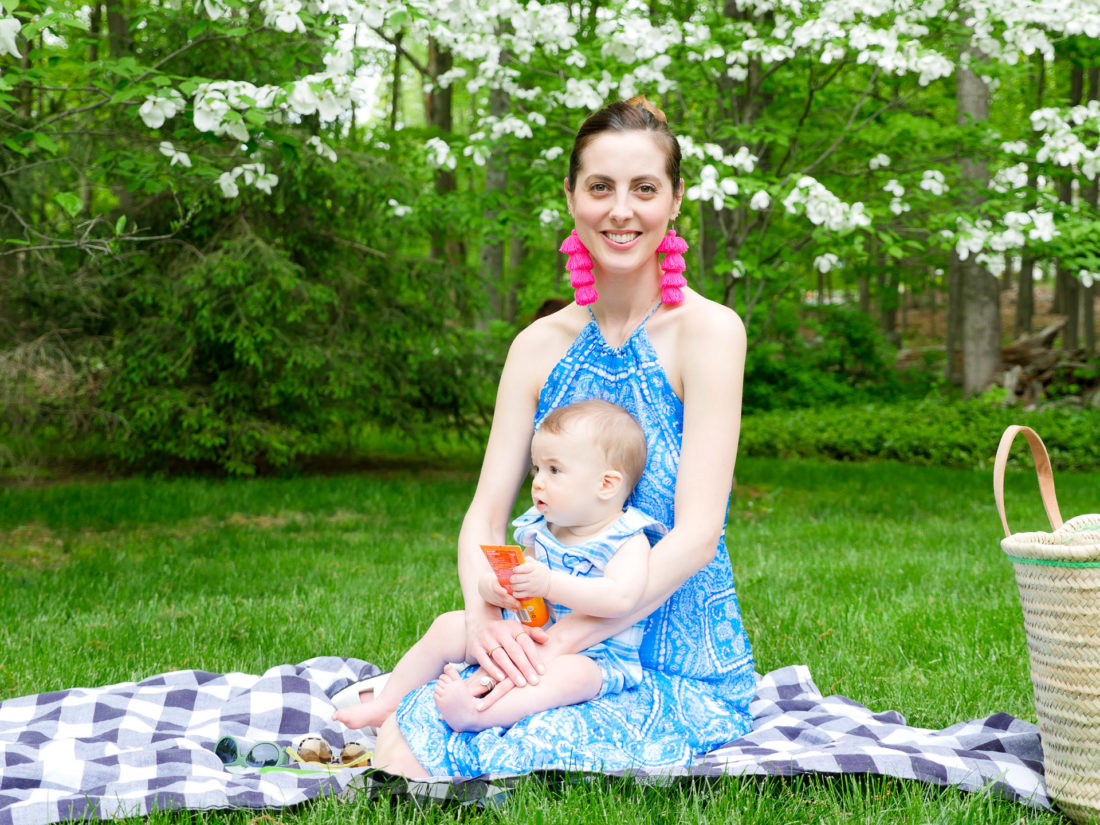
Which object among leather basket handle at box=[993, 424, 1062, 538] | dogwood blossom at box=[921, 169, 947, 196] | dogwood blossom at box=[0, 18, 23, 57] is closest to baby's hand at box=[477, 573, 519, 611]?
leather basket handle at box=[993, 424, 1062, 538]

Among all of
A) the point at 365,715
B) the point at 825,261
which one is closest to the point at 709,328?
the point at 365,715

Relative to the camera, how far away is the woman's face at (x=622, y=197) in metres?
2.68

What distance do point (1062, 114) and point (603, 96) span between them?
2877 mm

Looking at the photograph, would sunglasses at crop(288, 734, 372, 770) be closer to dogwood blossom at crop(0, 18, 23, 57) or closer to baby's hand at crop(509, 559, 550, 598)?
baby's hand at crop(509, 559, 550, 598)

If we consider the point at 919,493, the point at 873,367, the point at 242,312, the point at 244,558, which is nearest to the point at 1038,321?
the point at 873,367

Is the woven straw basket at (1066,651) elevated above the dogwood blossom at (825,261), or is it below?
below

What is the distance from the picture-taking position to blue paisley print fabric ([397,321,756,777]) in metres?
2.46

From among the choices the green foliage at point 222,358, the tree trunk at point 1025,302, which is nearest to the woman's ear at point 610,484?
the green foliage at point 222,358

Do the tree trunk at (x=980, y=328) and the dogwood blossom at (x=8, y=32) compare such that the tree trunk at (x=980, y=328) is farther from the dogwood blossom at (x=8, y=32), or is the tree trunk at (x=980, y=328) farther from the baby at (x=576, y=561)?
the dogwood blossom at (x=8, y=32)

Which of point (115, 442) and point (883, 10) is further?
point (115, 442)

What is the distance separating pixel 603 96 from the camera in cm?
671

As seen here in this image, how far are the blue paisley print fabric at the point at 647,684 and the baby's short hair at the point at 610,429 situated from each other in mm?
130

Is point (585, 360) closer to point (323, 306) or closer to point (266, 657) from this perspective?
point (266, 657)

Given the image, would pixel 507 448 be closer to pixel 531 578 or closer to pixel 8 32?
pixel 531 578
